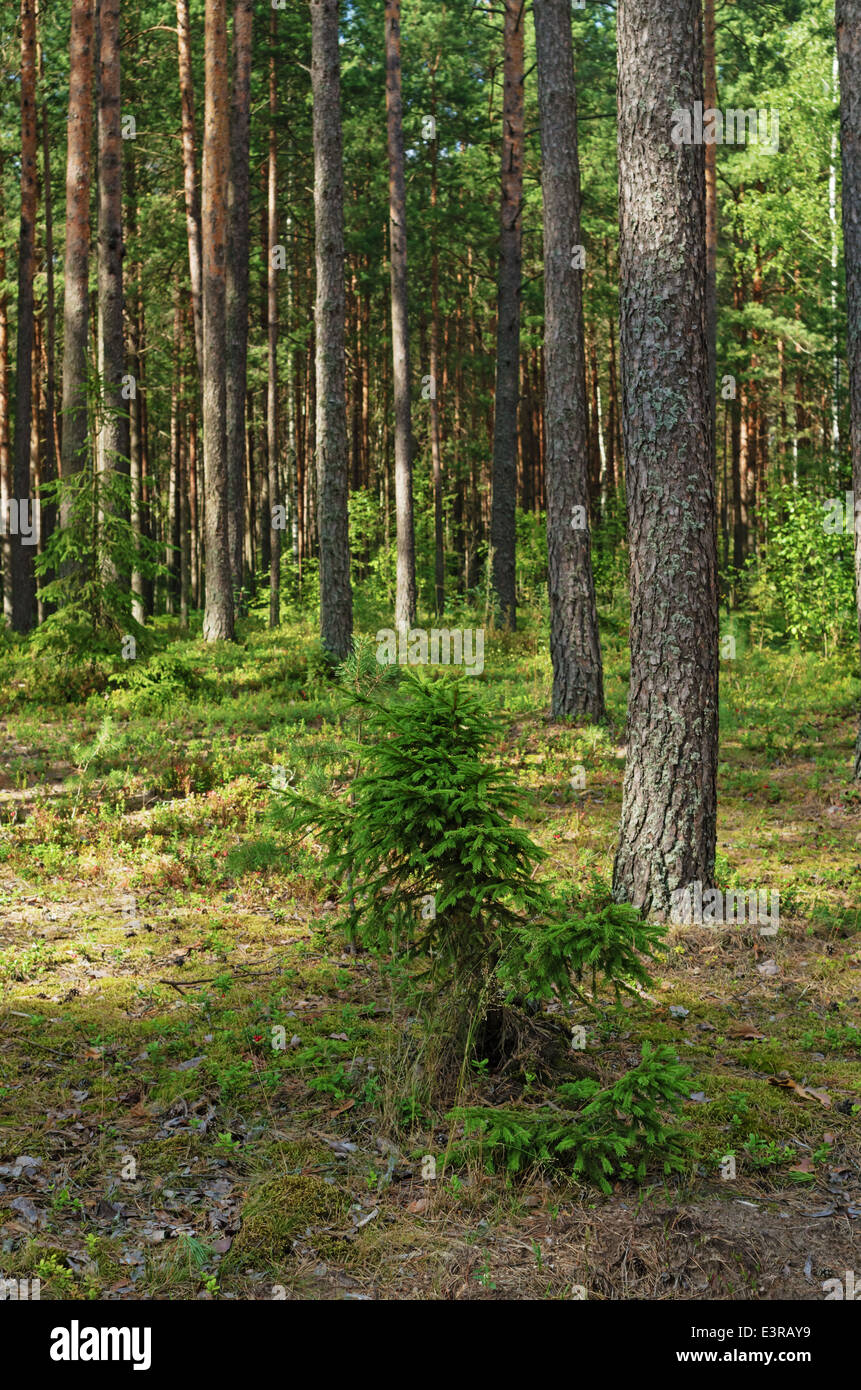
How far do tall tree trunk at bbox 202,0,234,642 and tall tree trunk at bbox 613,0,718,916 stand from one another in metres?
13.6

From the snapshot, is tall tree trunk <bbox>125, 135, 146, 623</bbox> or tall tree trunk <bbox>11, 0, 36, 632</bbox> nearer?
tall tree trunk <bbox>11, 0, 36, 632</bbox>

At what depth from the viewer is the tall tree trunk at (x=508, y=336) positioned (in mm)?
20000

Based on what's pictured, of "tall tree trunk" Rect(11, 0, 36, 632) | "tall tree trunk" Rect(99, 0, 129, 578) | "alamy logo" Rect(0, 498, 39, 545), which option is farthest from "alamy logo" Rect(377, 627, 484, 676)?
"tall tree trunk" Rect(11, 0, 36, 632)

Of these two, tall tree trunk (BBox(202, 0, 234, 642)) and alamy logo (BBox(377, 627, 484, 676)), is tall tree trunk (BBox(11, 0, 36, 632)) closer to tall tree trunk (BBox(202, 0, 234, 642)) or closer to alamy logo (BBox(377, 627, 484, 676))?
tall tree trunk (BBox(202, 0, 234, 642))

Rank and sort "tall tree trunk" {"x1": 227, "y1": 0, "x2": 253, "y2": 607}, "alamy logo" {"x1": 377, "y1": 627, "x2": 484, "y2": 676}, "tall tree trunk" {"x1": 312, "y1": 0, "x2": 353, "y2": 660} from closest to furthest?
"tall tree trunk" {"x1": 312, "y1": 0, "x2": 353, "y2": 660}
"alamy logo" {"x1": 377, "y1": 627, "x2": 484, "y2": 676}
"tall tree trunk" {"x1": 227, "y1": 0, "x2": 253, "y2": 607}

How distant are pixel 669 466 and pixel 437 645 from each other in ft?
42.8

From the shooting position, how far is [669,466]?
6.27 meters

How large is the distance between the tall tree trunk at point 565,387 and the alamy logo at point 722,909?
5.18m

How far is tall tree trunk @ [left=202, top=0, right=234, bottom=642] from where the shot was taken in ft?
61.1

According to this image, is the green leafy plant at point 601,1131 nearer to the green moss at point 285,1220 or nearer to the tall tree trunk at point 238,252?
the green moss at point 285,1220

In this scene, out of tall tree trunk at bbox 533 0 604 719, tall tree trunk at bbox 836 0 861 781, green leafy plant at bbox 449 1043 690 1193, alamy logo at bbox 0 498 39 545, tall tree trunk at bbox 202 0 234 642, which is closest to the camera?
green leafy plant at bbox 449 1043 690 1193
